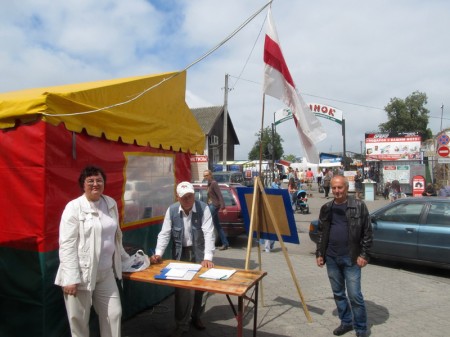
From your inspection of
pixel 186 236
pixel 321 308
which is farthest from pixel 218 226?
pixel 186 236

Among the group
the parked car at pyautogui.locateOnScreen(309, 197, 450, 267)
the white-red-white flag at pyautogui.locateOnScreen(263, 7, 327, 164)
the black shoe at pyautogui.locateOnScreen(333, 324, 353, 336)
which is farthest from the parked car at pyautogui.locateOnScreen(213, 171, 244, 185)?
the black shoe at pyautogui.locateOnScreen(333, 324, 353, 336)

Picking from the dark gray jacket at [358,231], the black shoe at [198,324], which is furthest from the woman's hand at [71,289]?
the dark gray jacket at [358,231]

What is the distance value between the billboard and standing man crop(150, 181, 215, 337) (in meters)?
23.1

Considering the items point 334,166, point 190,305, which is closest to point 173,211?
point 190,305

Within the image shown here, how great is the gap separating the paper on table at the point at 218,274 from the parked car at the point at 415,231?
4.82 meters

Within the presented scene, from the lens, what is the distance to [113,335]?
343 centimetres

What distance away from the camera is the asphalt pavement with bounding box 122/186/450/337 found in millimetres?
4660

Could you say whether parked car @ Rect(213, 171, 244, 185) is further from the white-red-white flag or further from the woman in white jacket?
the woman in white jacket

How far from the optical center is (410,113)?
147 feet

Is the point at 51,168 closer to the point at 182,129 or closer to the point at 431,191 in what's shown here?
the point at 182,129

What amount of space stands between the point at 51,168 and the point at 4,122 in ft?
2.18

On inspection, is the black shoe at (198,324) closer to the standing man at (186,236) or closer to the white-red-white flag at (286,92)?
the standing man at (186,236)

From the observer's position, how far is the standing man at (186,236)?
430cm

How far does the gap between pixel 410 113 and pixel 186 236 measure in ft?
Result: 153
